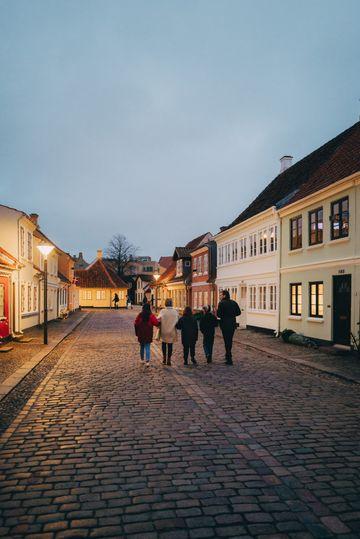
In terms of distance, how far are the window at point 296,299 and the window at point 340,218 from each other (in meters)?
3.67

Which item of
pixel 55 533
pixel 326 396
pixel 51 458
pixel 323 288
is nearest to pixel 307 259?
pixel 323 288

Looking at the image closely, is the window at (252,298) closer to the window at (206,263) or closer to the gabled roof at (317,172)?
the gabled roof at (317,172)

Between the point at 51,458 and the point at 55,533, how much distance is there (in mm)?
1814

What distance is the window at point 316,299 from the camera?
18.1 m

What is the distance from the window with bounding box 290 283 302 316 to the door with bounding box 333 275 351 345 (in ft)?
10.2

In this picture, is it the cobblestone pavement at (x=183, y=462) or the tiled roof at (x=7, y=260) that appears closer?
the cobblestone pavement at (x=183, y=462)

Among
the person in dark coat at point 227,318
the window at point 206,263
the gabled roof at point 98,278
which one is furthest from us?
the gabled roof at point 98,278

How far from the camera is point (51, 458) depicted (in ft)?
18.1

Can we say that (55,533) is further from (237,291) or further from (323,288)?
(237,291)

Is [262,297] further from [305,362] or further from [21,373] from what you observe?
[21,373]

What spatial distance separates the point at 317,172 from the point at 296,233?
273cm

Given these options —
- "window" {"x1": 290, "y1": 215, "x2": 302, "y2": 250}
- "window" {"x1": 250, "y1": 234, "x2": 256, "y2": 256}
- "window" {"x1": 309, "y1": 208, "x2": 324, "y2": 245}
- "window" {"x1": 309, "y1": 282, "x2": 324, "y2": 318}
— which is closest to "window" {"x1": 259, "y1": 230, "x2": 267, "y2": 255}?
"window" {"x1": 250, "y1": 234, "x2": 256, "y2": 256}

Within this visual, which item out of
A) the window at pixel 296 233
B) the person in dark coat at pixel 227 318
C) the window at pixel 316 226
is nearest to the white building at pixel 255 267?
the window at pixel 296 233

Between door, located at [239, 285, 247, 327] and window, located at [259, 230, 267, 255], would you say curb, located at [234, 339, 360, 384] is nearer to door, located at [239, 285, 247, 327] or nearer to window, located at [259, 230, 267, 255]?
window, located at [259, 230, 267, 255]
